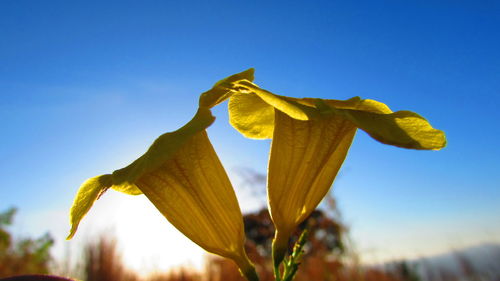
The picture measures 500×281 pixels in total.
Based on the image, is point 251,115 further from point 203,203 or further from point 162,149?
point 162,149

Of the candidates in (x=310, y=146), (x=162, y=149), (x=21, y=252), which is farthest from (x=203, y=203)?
(x=21, y=252)

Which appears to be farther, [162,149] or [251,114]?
[251,114]

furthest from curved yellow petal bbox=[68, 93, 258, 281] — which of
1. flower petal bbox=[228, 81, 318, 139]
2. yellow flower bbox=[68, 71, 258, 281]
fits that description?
flower petal bbox=[228, 81, 318, 139]

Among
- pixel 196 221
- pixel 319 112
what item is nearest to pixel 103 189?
pixel 196 221

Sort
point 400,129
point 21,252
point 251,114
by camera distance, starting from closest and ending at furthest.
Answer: point 400,129 → point 251,114 → point 21,252

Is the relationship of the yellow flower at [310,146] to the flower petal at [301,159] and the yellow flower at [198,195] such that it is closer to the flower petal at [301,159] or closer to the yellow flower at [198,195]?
the flower petal at [301,159]

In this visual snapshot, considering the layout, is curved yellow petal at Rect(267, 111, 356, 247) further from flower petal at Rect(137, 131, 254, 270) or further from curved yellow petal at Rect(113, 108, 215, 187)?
curved yellow petal at Rect(113, 108, 215, 187)

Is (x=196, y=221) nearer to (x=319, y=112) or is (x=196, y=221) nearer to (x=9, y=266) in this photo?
(x=319, y=112)

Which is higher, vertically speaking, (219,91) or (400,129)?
(219,91)
